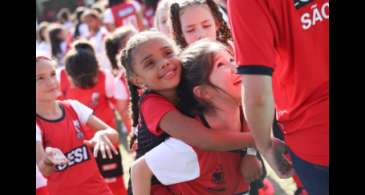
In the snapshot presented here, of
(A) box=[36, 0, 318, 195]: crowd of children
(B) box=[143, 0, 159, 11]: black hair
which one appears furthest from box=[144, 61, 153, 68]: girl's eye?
(B) box=[143, 0, 159, 11]: black hair

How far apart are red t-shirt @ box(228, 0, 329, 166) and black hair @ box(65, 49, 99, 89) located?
3.11 meters

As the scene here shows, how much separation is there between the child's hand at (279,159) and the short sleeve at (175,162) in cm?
45

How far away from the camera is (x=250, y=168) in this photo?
2604 millimetres

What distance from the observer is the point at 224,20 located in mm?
3461

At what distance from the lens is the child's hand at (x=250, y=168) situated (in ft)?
8.55

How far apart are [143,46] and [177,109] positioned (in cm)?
36

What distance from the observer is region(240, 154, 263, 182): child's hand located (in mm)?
2605

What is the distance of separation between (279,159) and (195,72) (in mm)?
583

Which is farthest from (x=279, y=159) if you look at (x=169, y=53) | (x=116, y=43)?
(x=116, y=43)

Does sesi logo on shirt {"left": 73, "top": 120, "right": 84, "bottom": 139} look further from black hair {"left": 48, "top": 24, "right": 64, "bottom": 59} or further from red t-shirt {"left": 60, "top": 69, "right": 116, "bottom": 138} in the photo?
black hair {"left": 48, "top": 24, "right": 64, "bottom": 59}

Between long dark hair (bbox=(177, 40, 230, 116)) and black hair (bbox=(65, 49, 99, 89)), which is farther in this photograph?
black hair (bbox=(65, 49, 99, 89))

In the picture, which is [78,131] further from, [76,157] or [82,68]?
[82,68]
